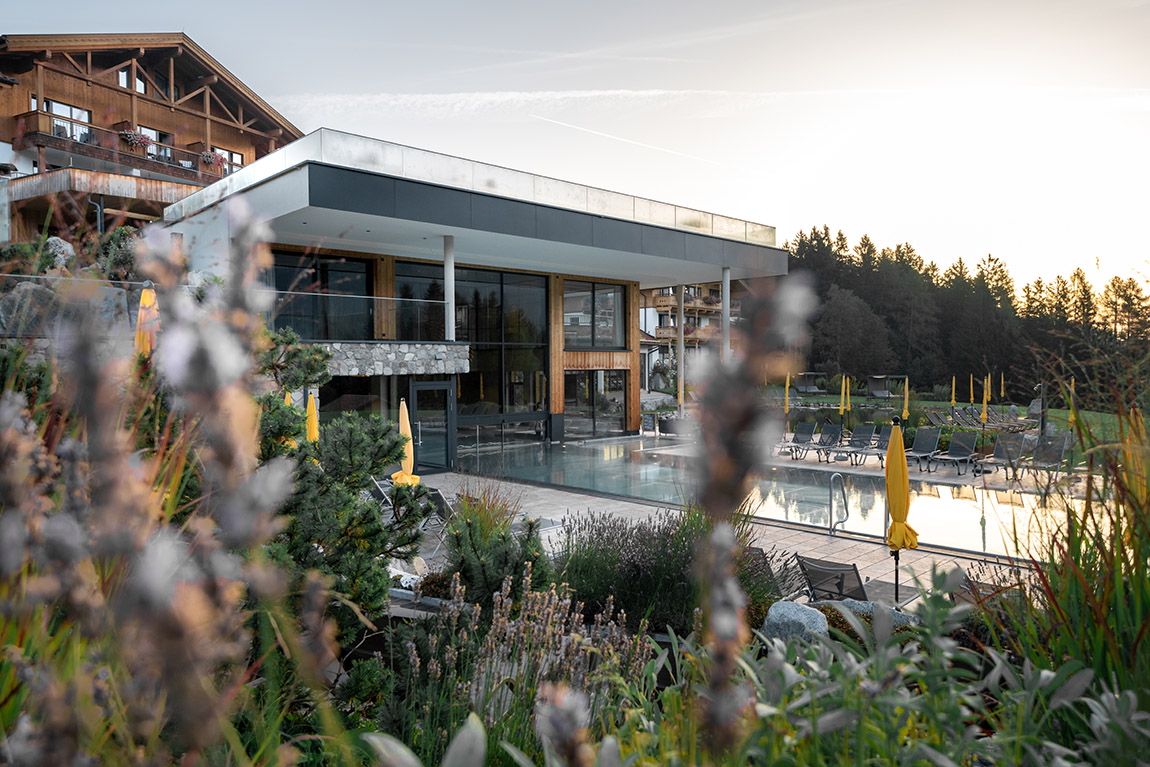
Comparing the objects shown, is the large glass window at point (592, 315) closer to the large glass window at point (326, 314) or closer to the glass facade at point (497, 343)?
the glass facade at point (497, 343)

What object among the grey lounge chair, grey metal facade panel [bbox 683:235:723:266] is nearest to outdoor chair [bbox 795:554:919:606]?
the grey lounge chair

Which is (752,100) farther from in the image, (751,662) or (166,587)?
(166,587)

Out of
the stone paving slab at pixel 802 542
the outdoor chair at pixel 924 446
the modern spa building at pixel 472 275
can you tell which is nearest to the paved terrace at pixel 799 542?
the stone paving slab at pixel 802 542

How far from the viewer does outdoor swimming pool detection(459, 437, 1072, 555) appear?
855 centimetres

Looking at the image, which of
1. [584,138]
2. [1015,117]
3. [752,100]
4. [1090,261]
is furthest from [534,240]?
[1090,261]

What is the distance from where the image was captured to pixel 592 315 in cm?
2172

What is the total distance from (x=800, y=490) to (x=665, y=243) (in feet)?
29.0

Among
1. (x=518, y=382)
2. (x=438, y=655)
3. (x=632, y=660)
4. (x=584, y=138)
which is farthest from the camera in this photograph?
(x=584, y=138)

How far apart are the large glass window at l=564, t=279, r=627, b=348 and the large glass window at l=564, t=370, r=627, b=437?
98 centimetres

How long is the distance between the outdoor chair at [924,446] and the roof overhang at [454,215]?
4.79m

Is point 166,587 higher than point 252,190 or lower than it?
lower

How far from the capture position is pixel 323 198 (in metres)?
12.3

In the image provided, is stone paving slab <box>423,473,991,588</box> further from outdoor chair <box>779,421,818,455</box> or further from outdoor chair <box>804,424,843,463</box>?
outdoor chair <box>804,424,843,463</box>

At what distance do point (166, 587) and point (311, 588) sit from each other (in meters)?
0.23
